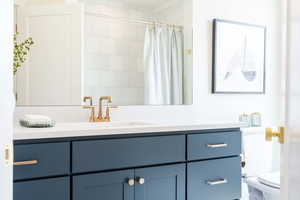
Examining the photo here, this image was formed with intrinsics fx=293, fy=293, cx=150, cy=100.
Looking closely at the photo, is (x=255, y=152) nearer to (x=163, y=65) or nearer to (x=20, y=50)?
(x=163, y=65)

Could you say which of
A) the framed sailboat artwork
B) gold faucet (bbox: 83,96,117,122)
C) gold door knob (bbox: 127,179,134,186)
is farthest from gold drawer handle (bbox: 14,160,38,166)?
the framed sailboat artwork

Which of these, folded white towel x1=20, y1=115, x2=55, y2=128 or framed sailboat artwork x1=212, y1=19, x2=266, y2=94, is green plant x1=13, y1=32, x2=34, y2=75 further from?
framed sailboat artwork x1=212, y1=19, x2=266, y2=94

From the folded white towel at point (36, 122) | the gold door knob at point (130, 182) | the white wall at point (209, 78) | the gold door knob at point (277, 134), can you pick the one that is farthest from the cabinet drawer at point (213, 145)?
the gold door knob at point (277, 134)

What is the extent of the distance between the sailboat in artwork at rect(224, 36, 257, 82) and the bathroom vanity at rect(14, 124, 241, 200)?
0.93 m

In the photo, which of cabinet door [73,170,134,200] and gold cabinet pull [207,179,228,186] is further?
gold cabinet pull [207,179,228,186]

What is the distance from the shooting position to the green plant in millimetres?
1928

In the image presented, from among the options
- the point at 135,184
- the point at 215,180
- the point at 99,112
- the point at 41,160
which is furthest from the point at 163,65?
the point at 41,160

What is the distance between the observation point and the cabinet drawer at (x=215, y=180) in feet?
5.98

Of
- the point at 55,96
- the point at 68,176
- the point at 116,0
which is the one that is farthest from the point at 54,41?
the point at 68,176

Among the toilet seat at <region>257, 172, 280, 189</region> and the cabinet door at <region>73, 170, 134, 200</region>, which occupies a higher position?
the cabinet door at <region>73, 170, 134, 200</region>

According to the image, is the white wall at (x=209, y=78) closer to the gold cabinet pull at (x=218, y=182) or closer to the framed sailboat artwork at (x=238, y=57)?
the framed sailboat artwork at (x=238, y=57)

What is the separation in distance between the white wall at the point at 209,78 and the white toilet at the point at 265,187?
737 millimetres

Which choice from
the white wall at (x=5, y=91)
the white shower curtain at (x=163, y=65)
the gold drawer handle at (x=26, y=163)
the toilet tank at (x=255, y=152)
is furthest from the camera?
the toilet tank at (x=255, y=152)

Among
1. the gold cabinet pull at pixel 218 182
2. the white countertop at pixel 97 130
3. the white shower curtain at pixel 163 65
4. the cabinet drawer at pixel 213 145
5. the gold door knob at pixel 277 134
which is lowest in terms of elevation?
the gold cabinet pull at pixel 218 182
